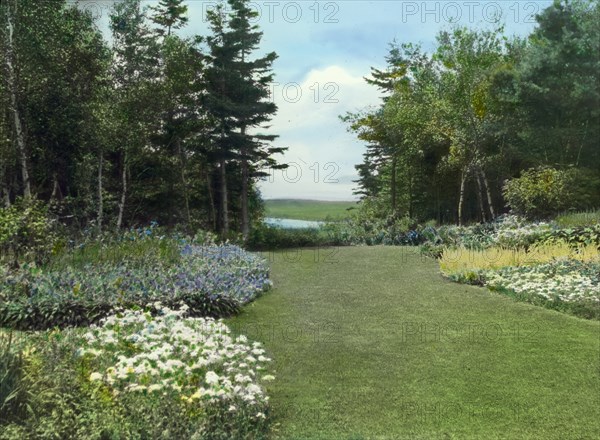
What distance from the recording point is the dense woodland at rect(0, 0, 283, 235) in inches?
611

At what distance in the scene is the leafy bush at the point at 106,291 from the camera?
6656 mm

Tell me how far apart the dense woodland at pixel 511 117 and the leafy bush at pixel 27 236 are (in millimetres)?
13882

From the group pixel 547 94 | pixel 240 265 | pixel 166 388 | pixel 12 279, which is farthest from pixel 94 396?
pixel 547 94

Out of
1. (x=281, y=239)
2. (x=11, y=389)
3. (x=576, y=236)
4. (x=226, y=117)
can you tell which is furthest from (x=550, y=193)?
(x=11, y=389)

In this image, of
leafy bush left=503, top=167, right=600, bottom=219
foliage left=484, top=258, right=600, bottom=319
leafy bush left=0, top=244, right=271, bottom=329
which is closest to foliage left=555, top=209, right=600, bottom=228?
leafy bush left=503, top=167, right=600, bottom=219

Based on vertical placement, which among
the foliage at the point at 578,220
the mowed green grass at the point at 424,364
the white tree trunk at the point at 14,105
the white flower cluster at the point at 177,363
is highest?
the white tree trunk at the point at 14,105

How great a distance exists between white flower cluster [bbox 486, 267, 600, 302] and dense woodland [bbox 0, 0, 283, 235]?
38.6ft

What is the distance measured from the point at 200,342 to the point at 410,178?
2068 cm

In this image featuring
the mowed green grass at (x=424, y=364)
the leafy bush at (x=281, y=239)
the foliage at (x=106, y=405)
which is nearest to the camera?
the foliage at (x=106, y=405)

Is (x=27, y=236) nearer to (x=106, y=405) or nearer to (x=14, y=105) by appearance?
(x=106, y=405)

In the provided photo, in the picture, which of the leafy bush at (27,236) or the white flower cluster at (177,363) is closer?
the white flower cluster at (177,363)

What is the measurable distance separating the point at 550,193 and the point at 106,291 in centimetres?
1402

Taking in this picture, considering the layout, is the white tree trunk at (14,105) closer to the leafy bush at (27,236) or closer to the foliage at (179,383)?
the leafy bush at (27,236)

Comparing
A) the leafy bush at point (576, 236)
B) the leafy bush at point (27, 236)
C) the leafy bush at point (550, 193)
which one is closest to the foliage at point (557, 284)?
the leafy bush at point (576, 236)
